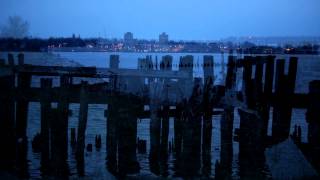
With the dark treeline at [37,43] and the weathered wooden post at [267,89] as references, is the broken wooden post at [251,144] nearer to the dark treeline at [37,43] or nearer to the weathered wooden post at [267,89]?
the weathered wooden post at [267,89]

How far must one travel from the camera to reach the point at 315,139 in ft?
32.8

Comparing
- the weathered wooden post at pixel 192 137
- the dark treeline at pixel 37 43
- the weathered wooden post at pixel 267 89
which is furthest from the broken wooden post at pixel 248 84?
the dark treeline at pixel 37 43

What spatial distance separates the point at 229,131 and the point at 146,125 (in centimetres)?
801

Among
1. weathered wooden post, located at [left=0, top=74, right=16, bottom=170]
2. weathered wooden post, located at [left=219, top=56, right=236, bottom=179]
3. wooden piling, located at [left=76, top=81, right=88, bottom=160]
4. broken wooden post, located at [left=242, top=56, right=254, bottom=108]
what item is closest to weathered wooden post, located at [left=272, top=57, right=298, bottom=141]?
broken wooden post, located at [left=242, top=56, right=254, bottom=108]

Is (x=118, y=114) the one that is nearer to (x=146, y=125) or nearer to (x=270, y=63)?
(x=270, y=63)

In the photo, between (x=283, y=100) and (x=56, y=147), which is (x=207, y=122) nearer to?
(x=283, y=100)

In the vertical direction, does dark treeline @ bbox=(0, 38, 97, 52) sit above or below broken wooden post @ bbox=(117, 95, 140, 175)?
above

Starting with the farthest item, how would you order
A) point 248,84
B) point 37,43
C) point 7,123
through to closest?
point 37,43 < point 7,123 < point 248,84

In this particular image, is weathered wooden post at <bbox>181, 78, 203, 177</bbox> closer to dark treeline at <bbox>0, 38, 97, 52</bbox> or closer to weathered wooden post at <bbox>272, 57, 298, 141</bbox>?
weathered wooden post at <bbox>272, 57, 298, 141</bbox>

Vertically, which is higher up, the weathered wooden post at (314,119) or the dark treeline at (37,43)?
the dark treeline at (37,43)

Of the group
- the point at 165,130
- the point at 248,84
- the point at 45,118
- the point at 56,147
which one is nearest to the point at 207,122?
the point at 165,130

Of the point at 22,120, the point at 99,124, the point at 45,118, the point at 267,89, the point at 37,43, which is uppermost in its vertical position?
the point at 37,43

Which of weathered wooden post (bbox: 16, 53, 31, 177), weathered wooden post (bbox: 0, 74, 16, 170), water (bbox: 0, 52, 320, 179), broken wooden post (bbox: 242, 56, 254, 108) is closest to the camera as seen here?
broken wooden post (bbox: 242, 56, 254, 108)

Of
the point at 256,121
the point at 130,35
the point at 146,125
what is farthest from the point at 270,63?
the point at 146,125
